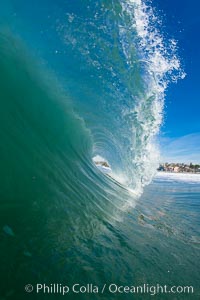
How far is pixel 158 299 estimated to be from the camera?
2.91m

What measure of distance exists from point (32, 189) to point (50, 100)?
5740mm

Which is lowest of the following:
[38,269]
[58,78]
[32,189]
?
[38,269]

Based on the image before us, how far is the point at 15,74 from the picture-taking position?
25.1ft

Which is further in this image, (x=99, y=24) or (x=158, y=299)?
(x=99, y=24)

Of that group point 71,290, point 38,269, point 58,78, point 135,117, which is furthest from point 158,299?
point 135,117

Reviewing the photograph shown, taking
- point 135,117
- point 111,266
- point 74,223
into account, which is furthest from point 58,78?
point 111,266

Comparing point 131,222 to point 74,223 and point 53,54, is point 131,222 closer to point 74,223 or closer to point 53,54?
point 74,223

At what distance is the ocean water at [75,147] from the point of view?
10.4ft

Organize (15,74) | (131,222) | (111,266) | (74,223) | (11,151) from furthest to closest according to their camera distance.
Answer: (15,74) → (131,222) → (11,151) → (74,223) → (111,266)

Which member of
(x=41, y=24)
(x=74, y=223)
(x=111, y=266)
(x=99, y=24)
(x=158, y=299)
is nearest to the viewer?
(x=158, y=299)

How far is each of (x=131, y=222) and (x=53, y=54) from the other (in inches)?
259

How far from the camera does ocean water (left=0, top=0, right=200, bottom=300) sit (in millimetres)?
3176

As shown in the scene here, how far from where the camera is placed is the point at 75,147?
1159 cm

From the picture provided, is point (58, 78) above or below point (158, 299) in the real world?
above
